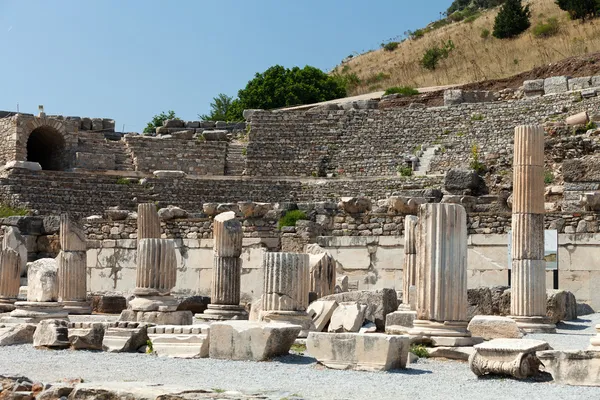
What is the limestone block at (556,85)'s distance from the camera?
127 ft

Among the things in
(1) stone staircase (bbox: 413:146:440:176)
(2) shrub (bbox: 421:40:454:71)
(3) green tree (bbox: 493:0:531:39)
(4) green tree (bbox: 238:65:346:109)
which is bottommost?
(1) stone staircase (bbox: 413:146:440:176)

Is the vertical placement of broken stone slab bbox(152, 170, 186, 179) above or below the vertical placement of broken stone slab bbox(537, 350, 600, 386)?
above

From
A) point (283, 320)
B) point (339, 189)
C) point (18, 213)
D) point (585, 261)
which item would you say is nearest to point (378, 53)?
point (339, 189)

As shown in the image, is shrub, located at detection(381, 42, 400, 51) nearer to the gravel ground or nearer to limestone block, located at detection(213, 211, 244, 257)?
limestone block, located at detection(213, 211, 244, 257)

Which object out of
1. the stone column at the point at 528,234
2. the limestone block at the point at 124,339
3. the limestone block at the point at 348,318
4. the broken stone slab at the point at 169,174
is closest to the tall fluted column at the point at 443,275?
the limestone block at the point at 348,318

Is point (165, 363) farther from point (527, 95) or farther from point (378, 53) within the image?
point (378, 53)

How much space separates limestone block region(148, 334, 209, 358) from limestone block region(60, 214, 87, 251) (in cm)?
729

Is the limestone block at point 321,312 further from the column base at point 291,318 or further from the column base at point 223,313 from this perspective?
the column base at point 223,313

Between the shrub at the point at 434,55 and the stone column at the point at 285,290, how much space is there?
40.6 metres

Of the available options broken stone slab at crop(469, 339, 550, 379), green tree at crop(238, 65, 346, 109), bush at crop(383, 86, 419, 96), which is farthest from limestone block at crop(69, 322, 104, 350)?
green tree at crop(238, 65, 346, 109)

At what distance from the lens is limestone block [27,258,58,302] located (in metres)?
17.7

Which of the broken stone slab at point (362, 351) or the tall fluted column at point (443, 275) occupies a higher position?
the tall fluted column at point (443, 275)

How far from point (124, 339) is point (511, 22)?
46.0m

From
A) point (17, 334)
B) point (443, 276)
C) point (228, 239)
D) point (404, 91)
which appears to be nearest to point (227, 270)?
point (228, 239)
